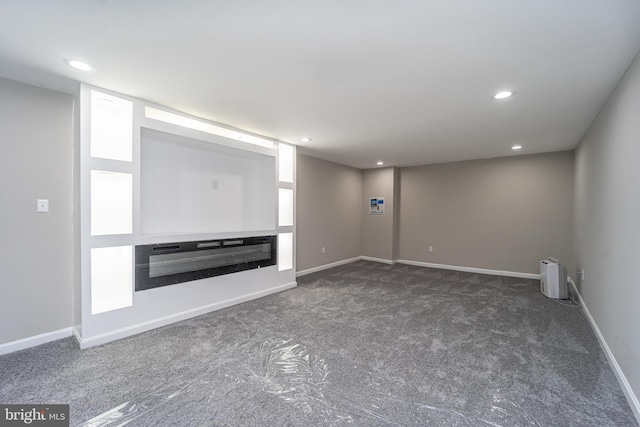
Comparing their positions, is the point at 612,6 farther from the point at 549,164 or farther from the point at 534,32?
the point at 549,164

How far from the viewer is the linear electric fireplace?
289 centimetres

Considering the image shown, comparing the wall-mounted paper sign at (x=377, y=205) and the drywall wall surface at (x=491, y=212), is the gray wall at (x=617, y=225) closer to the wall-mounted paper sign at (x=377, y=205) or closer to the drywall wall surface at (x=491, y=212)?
the drywall wall surface at (x=491, y=212)

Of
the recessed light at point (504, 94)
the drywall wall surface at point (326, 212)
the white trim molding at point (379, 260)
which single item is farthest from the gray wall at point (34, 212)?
the white trim molding at point (379, 260)

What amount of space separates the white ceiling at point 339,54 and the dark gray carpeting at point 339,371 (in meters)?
2.31

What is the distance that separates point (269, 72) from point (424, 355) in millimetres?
2685

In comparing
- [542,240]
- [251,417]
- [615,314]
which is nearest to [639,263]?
[615,314]

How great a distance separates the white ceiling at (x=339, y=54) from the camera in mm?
1547

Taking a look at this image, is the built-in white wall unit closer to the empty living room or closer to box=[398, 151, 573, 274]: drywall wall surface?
the empty living room

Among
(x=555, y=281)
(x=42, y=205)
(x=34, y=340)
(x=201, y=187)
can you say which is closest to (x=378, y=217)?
(x=555, y=281)

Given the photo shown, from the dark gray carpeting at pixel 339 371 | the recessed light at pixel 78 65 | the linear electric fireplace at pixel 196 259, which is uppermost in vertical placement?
the recessed light at pixel 78 65

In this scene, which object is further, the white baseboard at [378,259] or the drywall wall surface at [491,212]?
the white baseboard at [378,259]

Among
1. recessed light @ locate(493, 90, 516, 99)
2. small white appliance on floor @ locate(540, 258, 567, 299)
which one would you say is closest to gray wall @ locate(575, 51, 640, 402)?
small white appliance on floor @ locate(540, 258, 567, 299)

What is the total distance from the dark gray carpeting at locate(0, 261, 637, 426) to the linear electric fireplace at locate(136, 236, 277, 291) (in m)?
0.51

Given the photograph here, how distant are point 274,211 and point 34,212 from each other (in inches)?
99.7
